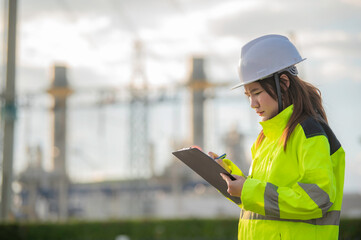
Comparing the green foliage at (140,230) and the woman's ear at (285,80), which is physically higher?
the woman's ear at (285,80)

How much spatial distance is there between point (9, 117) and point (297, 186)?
23.6 feet

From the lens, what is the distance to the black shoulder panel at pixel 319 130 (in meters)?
1.86

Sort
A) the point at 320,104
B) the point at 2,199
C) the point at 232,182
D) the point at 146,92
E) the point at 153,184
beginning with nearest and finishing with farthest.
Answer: the point at 232,182 < the point at 320,104 < the point at 2,199 < the point at 146,92 < the point at 153,184

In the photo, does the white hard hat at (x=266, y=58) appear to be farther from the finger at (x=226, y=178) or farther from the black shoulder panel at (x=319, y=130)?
the finger at (x=226, y=178)

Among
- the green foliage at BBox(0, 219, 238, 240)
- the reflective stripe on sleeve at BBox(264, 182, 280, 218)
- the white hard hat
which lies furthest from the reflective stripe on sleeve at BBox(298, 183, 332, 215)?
the green foliage at BBox(0, 219, 238, 240)

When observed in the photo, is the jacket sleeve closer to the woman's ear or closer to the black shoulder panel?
the black shoulder panel

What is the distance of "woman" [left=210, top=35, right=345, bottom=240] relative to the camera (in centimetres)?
179

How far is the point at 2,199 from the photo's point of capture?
824cm

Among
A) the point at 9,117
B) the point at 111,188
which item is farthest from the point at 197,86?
the point at 9,117

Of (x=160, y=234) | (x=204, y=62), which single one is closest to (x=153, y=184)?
(x=204, y=62)

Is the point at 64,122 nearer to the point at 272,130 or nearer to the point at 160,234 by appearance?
the point at 160,234

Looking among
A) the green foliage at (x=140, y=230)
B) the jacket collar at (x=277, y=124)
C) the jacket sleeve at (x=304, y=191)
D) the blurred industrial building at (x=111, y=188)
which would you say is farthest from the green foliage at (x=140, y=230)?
the blurred industrial building at (x=111, y=188)

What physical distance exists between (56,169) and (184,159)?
176 ft

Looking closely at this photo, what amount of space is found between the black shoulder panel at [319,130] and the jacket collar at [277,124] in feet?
0.22
